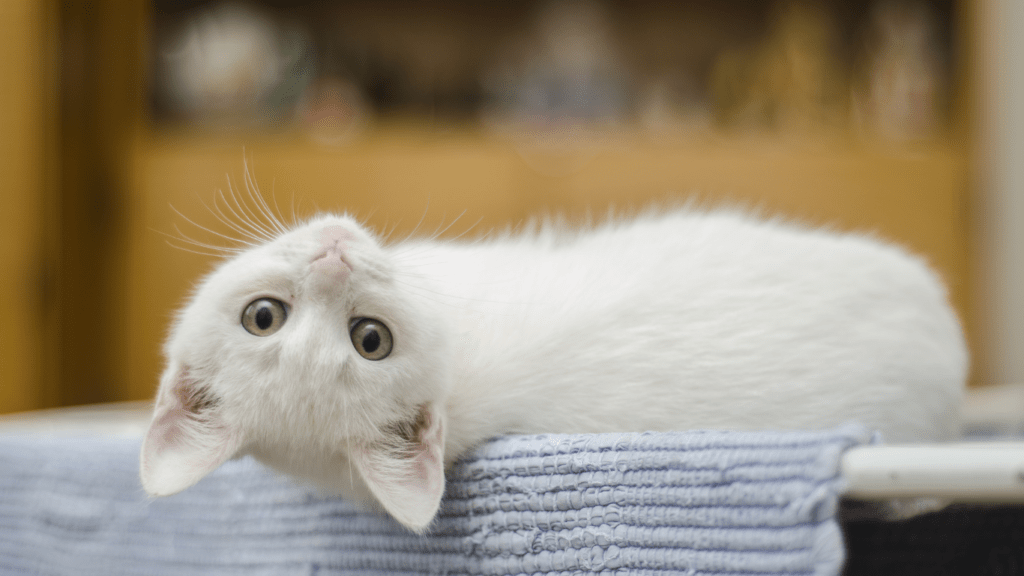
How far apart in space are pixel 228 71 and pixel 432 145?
0.71 meters

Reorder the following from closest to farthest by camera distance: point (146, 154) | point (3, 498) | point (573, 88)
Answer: point (3, 498)
point (146, 154)
point (573, 88)

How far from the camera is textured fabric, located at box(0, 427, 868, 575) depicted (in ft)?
1.57

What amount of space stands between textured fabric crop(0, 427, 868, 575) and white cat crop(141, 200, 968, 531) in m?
0.06

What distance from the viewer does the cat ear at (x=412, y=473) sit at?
614 mm

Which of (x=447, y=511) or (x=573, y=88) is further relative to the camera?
(x=573, y=88)

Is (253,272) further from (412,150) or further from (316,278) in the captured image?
(412,150)

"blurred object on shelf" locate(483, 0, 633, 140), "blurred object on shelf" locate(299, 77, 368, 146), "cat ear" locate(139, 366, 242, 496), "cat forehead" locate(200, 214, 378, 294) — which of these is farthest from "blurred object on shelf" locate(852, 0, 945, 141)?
"cat ear" locate(139, 366, 242, 496)

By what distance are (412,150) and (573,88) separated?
60cm

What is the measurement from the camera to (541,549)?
600mm

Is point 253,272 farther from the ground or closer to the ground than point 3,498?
farther from the ground

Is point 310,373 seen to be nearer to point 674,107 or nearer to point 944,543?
point 944,543

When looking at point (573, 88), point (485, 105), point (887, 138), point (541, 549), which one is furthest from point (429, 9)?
point (541, 549)

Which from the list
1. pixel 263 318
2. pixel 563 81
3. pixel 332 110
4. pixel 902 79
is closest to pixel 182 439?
pixel 263 318

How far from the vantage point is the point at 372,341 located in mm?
705
